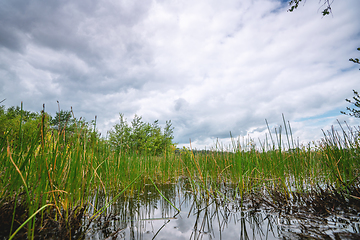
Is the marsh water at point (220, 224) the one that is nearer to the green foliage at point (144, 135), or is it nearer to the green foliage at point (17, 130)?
the green foliage at point (17, 130)

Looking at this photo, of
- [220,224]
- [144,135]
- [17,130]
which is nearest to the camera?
[220,224]

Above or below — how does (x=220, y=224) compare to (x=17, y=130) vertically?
below

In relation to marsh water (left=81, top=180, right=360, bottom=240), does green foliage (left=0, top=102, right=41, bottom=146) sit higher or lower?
higher

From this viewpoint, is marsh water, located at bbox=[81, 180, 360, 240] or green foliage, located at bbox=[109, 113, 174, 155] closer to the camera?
marsh water, located at bbox=[81, 180, 360, 240]

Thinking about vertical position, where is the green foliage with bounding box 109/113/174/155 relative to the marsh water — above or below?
above

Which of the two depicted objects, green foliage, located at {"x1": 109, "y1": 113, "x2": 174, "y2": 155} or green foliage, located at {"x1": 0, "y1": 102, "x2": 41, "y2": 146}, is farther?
green foliage, located at {"x1": 109, "y1": 113, "x2": 174, "y2": 155}

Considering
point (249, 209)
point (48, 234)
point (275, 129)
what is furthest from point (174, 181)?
point (48, 234)

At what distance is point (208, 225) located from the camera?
1.75 meters

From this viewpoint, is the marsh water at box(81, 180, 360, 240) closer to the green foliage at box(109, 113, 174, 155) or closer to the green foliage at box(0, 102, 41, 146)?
the green foliage at box(0, 102, 41, 146)

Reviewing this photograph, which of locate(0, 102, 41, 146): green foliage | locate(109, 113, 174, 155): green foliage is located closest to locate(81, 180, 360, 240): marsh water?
locate(0, 102, 41, 146): green foliage

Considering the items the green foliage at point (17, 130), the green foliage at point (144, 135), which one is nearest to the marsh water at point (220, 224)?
the green foliage at point (17, 130)

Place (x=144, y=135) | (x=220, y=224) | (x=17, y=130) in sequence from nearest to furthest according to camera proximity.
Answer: (x=220, y=224) → (x=17, y=130) → (x=144, y=135)

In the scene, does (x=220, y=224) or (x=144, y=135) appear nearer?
(x=220, y=224)

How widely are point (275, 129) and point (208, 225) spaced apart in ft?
5.74
